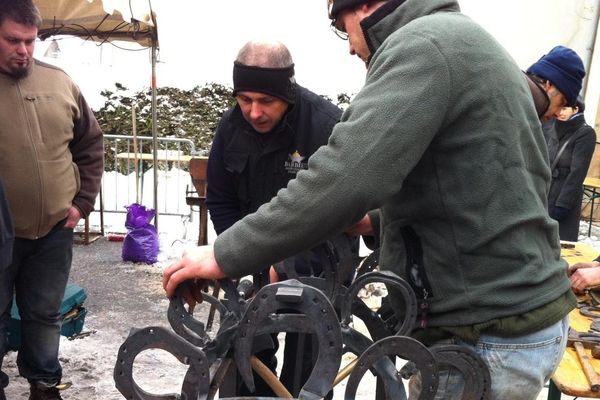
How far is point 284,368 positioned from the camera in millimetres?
2678

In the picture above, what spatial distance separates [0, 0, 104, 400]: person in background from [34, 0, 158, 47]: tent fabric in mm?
2657

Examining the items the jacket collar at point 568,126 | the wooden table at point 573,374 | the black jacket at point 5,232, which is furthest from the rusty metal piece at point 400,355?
the jacket collar at point 568,126

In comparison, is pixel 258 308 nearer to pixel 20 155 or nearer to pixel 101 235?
pixel 20 155

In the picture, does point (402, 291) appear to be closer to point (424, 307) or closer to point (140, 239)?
point (424, 307)

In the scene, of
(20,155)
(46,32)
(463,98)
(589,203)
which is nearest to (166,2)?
(46,32)

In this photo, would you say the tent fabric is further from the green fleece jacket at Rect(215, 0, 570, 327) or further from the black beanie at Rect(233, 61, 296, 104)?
the green fleece jacket at Rect(215, 0, 570, 327)

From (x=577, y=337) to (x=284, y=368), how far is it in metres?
1.24

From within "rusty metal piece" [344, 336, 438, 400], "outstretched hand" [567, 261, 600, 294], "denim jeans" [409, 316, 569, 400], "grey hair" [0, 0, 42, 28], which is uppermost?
"grey hair" [0, 0, 42, 28]

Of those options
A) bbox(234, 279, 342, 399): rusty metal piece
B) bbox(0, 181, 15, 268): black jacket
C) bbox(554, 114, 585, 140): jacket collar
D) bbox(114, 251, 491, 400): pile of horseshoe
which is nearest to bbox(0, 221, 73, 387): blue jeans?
bbox(0, 181, 15, 268): black jacket

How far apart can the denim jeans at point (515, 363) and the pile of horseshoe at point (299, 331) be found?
0.09 ft

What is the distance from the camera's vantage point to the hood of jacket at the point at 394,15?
125cm

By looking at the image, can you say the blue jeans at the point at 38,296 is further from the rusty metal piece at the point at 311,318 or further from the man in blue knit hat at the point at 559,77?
the man in blue knit hat at the point at 559,77

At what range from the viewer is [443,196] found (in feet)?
4.07

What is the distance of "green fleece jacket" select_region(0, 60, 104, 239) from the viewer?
293 centimetres
